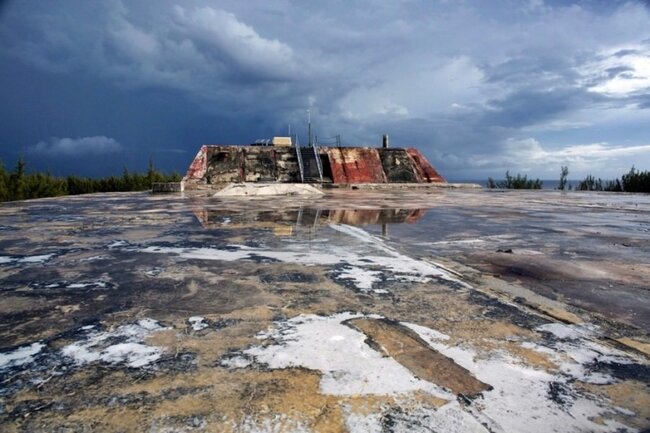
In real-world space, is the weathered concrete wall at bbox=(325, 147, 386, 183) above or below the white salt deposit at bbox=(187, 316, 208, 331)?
above

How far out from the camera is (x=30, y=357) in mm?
1471

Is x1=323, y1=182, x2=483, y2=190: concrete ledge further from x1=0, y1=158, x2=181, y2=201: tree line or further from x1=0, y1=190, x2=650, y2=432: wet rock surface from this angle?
x1=0, y1=190, x2=650, y2=432: wet rock surface

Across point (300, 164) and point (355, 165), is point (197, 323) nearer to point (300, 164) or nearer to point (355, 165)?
point (300, 164)

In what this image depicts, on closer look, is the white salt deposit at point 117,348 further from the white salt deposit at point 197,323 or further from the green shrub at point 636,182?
the green shrub at point 636,182

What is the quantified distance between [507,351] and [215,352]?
3.62 feet

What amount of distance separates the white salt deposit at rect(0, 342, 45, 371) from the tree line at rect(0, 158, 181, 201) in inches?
478

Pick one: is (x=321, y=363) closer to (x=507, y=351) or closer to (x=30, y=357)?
(x=507, y=351)

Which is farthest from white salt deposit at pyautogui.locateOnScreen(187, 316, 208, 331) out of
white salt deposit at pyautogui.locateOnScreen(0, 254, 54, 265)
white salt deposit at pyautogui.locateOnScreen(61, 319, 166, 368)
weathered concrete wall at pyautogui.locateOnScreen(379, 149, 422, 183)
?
weathered concrete wall at pyautogui.locateOnScreen(379, 149, 422, 183)

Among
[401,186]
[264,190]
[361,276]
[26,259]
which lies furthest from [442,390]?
[401,186]

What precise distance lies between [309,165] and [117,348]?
15085mm

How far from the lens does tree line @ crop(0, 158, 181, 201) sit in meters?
12.0

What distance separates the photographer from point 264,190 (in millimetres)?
11078

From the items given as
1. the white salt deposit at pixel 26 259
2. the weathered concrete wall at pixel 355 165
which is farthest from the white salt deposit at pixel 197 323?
the weathered concrete wall at pixel 355 165

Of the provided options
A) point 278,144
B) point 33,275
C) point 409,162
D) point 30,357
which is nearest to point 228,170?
point 278,144
